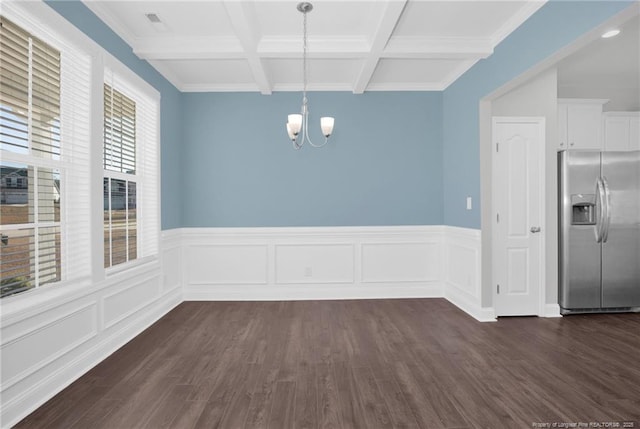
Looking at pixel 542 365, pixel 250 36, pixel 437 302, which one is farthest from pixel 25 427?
pixel 437 302

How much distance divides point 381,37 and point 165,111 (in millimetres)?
2646

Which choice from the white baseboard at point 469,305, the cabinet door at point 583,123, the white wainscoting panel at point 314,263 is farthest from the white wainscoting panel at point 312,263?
the cabinet door at point 583,123

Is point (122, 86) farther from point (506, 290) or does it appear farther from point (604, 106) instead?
point (604, 106)

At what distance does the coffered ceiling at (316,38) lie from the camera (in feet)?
9.55

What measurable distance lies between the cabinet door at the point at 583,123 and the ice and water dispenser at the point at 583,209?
119 centimetres

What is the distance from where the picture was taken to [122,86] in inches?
130

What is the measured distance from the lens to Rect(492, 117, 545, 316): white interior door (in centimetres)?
388

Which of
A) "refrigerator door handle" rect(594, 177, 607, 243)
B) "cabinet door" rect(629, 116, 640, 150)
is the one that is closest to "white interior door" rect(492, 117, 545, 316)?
"refrigerator door handle" rect(594, 177, 607, 243)

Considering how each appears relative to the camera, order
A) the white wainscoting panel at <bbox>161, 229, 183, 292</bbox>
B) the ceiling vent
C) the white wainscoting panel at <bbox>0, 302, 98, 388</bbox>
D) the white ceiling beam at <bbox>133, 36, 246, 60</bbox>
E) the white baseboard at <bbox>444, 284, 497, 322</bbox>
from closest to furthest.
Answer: the white wainscoting panel at <bbox>0, 302, 98, 388</bbox> < the ceiling vent < the white ceiling beam at <bbox>133, 36, 246, 60</bbox> < the white baseboard at <bbox>444, 284, 497, 322</bbox> < the white wainscoting panel at <bbox>161, 229, 183, 292</bbox>

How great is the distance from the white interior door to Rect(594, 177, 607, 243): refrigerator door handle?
66 cm

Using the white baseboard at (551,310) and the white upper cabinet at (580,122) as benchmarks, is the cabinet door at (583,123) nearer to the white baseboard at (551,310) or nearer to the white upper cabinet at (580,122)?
the white upper cabinet at (580,122)

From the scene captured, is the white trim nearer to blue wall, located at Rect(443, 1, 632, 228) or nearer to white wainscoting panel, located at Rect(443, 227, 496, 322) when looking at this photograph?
white wainscoting panel, located at Rect(443, 227, 496, 322)

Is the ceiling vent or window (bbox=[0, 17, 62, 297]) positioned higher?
the ceiling vent

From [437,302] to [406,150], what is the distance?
2.06 meters
